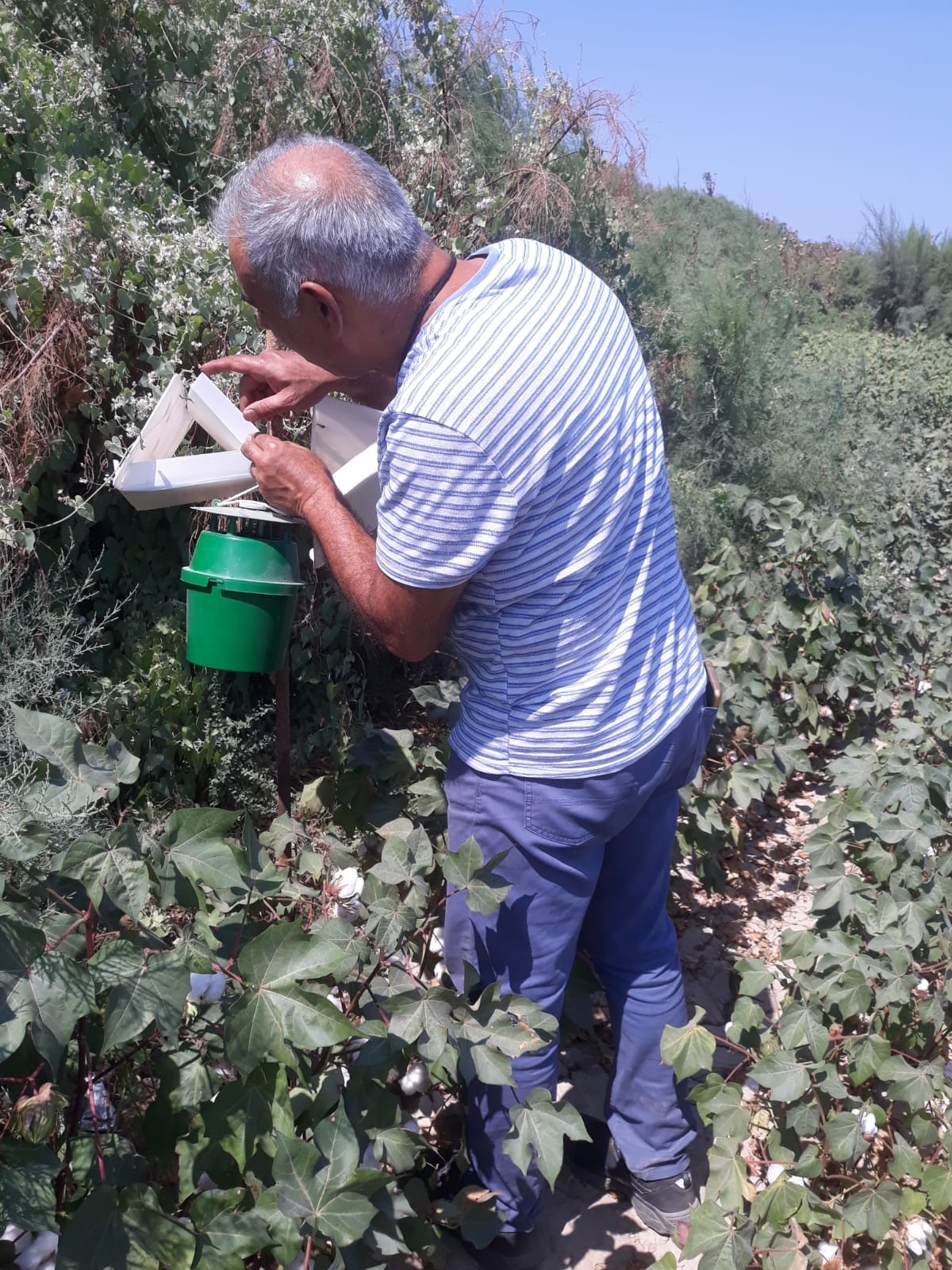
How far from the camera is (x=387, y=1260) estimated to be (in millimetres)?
1924

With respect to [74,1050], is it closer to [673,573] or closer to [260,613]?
[260,613]

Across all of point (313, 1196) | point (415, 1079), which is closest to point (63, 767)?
point (313, 1196)

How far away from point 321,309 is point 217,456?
424 millimetres

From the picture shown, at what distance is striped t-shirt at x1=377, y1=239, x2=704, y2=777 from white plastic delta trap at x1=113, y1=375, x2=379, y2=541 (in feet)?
1.01

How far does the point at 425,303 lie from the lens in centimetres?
159

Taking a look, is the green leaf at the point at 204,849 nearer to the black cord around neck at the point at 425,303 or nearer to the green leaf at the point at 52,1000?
the green leaf at the point at 52,1000

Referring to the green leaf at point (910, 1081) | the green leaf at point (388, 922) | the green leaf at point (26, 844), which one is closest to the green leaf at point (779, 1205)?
the green leaf at point (910, 1081)

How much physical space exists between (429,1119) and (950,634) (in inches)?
105

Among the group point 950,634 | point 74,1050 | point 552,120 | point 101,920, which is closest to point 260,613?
point 101,920

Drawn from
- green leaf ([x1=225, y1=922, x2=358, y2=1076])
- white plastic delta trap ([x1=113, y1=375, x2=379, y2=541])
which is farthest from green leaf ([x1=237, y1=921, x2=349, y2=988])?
white plastic delta trap ([x1=113, y1=375, x2=379, y2=541])

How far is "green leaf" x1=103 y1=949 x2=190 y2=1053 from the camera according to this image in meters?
1.26

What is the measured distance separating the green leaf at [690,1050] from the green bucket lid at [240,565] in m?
1.10

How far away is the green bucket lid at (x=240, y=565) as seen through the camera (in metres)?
1.88

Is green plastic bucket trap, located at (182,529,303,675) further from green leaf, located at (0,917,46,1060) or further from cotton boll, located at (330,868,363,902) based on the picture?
green leaf, located at (0,917,46,1060)
